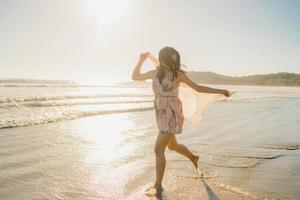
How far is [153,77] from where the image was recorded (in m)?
5.64

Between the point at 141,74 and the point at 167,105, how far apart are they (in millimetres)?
714

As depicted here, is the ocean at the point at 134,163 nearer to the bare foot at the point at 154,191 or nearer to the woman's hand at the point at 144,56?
the bare foot at the point at 154,191

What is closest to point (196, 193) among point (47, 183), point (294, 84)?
point (47, 183)

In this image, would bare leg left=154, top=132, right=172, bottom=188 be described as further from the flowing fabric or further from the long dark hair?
the flowing fabric

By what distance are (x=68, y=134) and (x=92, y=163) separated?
3.83 metres

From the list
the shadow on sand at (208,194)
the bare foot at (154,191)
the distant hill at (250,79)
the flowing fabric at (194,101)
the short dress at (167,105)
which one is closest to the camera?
the shadow on sand at (208,194)

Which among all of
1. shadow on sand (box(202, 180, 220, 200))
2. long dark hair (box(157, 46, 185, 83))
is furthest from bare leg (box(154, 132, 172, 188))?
long dark hair (box(157, 46, 185, 83))

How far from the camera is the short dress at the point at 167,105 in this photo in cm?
548

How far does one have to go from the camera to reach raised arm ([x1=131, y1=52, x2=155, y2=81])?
5.74m

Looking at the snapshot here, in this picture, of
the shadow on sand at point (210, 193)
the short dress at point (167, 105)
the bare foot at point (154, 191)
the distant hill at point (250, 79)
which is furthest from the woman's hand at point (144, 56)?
the distant hill at point (250, 79)

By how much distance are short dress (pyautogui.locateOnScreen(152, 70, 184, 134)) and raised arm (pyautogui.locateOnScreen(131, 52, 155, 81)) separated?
0.17m

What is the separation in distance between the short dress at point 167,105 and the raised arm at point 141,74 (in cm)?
17

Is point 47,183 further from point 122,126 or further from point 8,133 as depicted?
point 122,126

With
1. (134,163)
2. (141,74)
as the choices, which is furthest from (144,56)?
(134,163)
